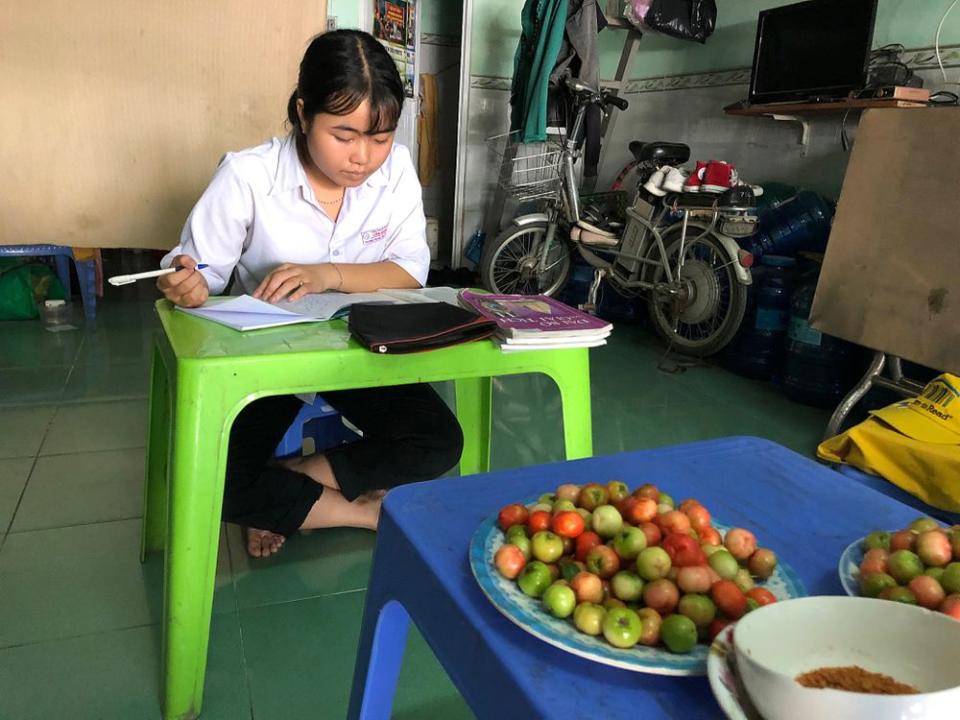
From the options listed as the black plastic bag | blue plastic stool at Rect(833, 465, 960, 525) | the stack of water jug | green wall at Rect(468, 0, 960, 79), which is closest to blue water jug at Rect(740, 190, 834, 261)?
the stack of water jug

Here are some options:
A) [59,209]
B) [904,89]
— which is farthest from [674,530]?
[904,89]

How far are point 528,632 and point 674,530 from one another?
152mm

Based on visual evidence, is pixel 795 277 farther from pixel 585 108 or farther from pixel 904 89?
pixel 585 108

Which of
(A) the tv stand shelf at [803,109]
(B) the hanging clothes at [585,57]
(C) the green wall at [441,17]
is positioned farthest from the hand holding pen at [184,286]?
(C) the green wall at [441,17]

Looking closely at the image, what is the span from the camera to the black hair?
124 centimetres

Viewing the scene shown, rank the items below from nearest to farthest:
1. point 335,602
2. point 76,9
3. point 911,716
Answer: point 911,716 < point 335,602 < point 76,9

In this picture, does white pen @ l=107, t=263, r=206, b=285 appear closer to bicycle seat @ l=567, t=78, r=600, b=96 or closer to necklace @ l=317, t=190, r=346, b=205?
necklace @ l=317, t=190, r=346, b=205

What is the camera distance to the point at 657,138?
4.17 metres

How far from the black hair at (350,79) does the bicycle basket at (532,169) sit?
2512 mm

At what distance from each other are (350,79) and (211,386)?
59 centimetres

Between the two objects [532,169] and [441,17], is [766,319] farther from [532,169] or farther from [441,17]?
[441,17]

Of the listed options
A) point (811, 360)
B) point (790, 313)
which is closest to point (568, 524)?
point (811, 360)

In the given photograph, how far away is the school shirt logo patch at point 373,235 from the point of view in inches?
59.6

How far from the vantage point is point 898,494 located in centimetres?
177
